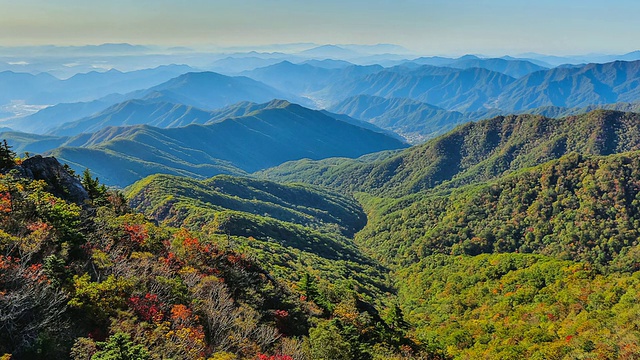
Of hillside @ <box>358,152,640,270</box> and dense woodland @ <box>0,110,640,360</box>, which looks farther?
hillside @ <box>358,152,640,270</box>

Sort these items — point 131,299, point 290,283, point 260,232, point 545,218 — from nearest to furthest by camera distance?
point 131,299 → point 290,283 → point 260,232 → point 545,218

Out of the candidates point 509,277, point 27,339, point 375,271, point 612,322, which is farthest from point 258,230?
point 27,339

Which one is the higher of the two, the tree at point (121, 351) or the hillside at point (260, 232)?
the tree at point (121, 351)

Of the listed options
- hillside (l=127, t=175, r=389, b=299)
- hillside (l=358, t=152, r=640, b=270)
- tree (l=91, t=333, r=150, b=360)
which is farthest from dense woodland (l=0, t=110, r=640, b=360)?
hillside (l=127, t=175, r=389, b=299)

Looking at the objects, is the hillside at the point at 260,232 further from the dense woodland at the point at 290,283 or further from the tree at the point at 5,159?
the tree at the point at 5,159

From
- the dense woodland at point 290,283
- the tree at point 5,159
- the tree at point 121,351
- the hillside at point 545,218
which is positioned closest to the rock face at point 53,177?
the dense woodland at point 290,283

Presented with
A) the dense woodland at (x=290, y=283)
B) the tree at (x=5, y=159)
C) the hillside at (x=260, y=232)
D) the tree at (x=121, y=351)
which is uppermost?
the tree at (x=5, y=159)

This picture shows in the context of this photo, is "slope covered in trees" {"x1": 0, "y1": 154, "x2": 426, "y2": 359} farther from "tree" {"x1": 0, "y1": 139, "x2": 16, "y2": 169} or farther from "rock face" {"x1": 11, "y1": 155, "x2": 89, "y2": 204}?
"tree" {"x1": 0, "y1": 139, "x2": 16, "y2": 169}

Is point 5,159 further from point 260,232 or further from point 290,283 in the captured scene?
point 260,232

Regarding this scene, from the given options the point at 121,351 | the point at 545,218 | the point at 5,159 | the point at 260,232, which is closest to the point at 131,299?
the point at 121,351
